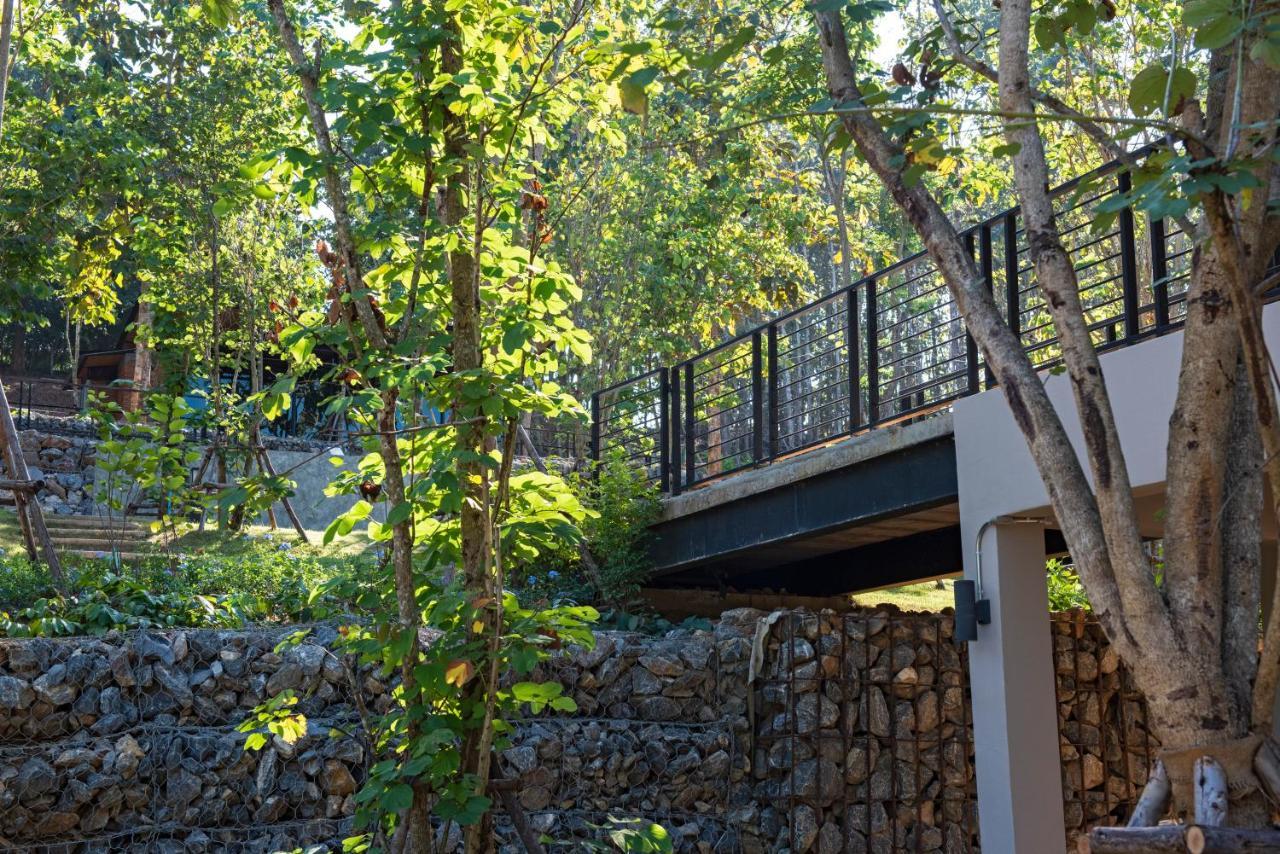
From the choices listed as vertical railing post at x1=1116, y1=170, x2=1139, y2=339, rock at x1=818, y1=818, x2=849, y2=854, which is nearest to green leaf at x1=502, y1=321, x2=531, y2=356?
vertical railing post at x1=1116, y1=170, x2=1139, y2=339

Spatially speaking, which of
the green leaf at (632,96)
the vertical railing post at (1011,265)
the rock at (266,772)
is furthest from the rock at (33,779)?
the vertical railing post at (1011,265)

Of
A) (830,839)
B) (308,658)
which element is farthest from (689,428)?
(308,658)

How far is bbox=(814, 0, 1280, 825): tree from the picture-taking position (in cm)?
370

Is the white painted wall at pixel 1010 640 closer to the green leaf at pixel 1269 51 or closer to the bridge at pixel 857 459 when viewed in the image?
the bridge at pixel 857 459

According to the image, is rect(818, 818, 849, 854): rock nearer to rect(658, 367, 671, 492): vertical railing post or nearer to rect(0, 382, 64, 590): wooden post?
rect(658, 367, 671, 492): vertical railing post

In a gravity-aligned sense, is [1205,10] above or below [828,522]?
above

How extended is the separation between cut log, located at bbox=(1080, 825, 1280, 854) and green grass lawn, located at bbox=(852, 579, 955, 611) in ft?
30.1

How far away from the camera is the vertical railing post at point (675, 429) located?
11.5 meters

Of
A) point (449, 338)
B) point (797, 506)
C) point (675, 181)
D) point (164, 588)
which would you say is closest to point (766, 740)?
point (797, 506)

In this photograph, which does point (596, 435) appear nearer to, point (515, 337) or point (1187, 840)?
point (515, 337)

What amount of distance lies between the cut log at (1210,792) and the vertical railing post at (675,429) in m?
7.74

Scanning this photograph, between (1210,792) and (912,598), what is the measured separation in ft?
37.3

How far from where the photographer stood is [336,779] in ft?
27.1

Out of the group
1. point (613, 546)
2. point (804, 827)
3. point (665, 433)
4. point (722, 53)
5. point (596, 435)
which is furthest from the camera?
point (596, 435)
